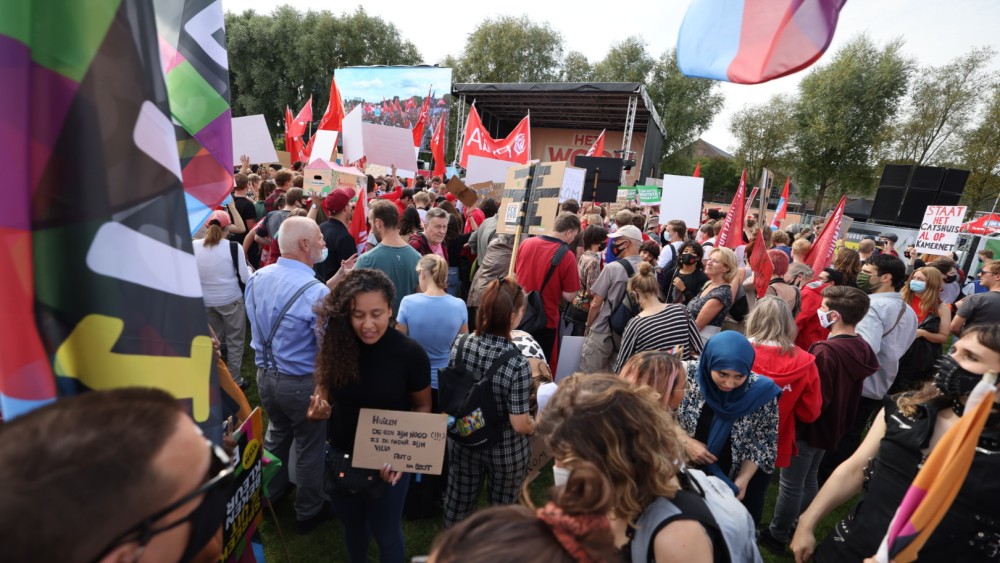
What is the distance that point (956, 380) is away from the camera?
5.66ft

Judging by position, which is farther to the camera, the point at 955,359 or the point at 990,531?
the point at 955,359

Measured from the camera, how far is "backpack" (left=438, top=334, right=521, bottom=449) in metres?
2.41

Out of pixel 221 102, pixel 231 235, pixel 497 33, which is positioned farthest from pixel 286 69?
pixel 221 102

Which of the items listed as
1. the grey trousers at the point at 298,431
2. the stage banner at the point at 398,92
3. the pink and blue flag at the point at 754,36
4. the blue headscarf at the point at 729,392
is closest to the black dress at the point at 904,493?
the blue headscarf at the point at 729,392

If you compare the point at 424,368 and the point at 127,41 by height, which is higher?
the point at 127,41

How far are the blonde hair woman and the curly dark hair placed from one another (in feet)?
9.70

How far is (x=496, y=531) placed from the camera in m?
0.83

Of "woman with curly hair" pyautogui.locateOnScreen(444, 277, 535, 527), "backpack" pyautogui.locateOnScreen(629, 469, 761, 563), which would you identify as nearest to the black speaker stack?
"woman with curly hair" pyautogui.locateOnScreen(444, 277, 535, 527)

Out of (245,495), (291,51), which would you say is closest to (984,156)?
(245,495)

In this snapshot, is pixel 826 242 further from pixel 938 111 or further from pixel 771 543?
pixel 938 111

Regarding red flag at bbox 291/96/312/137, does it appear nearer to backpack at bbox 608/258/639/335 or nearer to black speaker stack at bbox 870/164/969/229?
backpack at bbox 608/258/639/335

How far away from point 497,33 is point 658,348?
37.6m

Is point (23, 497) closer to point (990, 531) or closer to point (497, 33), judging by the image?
point (990, 531)

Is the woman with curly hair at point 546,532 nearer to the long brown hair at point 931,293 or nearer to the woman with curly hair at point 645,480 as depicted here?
the woman with curly hair at point 645,480
